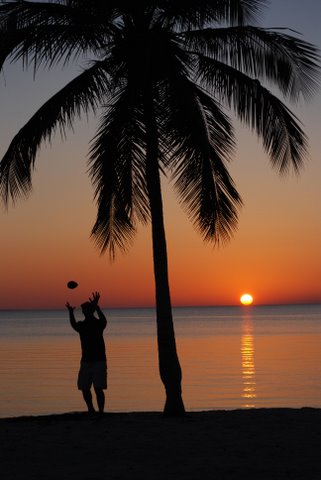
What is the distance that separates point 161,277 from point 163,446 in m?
3.52

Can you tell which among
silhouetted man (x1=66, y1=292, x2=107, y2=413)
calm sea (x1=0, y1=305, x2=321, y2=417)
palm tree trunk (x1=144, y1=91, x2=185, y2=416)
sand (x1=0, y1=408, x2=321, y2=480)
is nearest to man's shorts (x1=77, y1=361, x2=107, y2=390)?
silhouetted man (x1=66, y1=292, x2=107, y2=413)

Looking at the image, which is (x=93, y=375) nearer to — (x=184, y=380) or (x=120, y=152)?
(x=120, y=152)

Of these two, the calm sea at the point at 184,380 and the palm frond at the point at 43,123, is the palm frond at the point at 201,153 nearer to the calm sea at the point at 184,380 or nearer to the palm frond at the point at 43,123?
the palm frond at the point at 43,123

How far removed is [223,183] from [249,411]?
3893 millimetres

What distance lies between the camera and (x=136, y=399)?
26.9 m

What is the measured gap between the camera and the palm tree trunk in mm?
13797

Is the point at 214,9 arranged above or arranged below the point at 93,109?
above

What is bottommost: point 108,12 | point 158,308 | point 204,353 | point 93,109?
point 204,353

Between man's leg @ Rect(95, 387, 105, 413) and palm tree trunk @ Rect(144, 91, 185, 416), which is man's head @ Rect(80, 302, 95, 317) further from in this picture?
man's leg @ Rect(95, 387, 105, 413)

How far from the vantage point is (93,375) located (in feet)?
44.0

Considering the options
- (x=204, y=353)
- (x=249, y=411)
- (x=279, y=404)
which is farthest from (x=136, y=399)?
(x=204, y=353)

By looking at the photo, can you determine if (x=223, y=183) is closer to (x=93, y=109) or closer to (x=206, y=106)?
(x=206, y=106)

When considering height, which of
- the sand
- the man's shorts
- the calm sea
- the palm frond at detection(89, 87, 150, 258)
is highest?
the palm frond at detection(89, 87, 150, 258)

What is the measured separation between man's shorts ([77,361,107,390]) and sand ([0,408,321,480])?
56 centimetres
